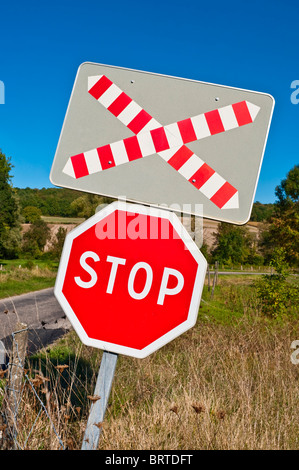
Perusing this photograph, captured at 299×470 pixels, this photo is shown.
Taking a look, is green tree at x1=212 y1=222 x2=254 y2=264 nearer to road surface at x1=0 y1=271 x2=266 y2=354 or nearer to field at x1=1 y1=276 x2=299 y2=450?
road surface at x1=0 y1=271 x2=266 y2=354

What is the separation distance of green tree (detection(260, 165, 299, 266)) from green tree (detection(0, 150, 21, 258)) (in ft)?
78.1

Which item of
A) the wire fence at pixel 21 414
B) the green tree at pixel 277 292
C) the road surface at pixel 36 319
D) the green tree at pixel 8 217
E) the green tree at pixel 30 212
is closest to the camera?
the wire fence at pixel 21 414

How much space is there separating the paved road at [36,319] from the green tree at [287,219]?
17980mm

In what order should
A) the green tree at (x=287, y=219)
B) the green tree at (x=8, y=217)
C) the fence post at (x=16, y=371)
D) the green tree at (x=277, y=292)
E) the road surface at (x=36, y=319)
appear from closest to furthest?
the fence post at (x=16, y=371), the road surface at (x=36, y=319), the green tree at (x=277, y=292), the green tree at (x=287, y=219), the green tree at (x=8, y=217)

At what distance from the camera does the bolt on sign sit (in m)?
1.59

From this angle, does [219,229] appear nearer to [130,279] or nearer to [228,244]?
[228,244]

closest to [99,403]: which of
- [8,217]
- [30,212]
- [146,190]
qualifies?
[146,190]

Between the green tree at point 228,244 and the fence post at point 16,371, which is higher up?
the green tree at point 228,244

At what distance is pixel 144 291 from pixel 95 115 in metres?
0.91

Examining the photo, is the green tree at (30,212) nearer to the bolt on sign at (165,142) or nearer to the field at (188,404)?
the field at (188,404)

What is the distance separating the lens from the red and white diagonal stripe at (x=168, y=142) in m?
1.60

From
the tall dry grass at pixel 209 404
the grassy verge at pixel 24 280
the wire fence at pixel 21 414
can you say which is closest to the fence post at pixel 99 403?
the wire fence at pixel 21 414

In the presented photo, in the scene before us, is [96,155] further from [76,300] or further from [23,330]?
[23,330]

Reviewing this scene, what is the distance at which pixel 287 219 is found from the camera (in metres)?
29.1
